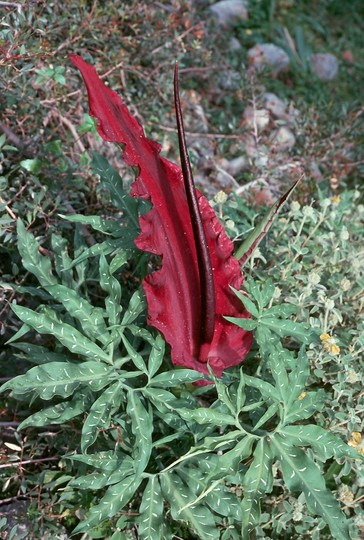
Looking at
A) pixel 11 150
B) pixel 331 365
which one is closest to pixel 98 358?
Answer: pixel 331 365

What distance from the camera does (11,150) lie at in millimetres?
1960

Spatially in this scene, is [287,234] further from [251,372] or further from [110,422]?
[110,422]

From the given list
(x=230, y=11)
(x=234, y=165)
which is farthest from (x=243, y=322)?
(x=230, y=11)

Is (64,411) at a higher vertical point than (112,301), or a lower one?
lower

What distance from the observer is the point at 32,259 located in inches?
61.9

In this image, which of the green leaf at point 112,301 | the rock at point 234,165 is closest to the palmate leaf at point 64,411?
the green leaf at point 112,301

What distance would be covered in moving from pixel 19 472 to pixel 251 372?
1.87 feet

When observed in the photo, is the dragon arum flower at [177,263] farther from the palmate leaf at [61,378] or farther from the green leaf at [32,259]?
the green leaf at [32,259]

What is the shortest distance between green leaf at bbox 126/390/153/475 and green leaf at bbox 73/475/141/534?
35mm

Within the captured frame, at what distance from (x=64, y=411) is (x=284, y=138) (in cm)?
152

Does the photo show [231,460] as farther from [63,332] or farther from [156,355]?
[63,332]

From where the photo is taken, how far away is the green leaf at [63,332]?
1.39 m

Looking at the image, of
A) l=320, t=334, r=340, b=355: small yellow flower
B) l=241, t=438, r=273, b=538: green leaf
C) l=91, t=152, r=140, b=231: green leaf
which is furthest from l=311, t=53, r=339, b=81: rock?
l=241, t=438, r=273, b=538: green leaf

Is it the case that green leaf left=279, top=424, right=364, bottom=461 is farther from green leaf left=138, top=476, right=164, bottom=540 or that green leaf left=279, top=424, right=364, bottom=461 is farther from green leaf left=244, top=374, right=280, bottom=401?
green leaf left=138, top=476, right=164, bottom=540
